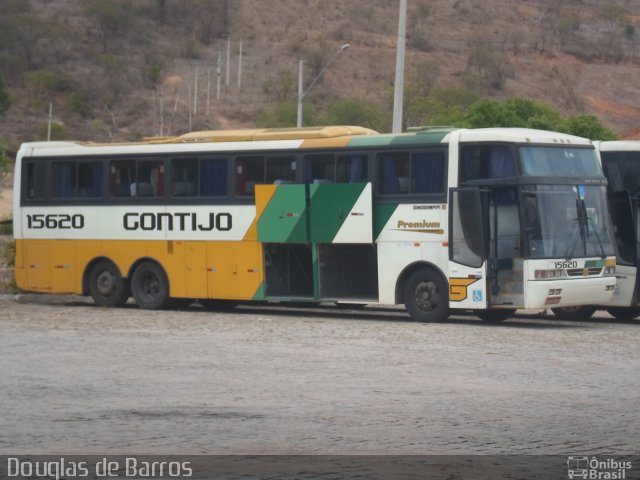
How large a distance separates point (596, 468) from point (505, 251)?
1361 centimetres

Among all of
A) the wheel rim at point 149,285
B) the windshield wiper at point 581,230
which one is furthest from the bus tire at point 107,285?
the windshield wiper at point 581,230

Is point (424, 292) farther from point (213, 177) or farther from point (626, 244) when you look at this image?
point (213, 177)

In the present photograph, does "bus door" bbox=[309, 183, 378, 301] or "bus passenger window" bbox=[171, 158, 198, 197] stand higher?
"bus passenger window" bbox=[171, 158, 198, 197]

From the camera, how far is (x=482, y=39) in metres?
117

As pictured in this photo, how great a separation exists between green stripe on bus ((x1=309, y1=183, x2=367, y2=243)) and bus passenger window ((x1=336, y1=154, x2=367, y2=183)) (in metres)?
0.15

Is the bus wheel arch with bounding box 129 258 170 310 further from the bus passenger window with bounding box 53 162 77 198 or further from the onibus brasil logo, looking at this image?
the onibus brasil logo

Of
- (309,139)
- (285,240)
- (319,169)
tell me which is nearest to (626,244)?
(319,169)

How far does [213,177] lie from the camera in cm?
2619

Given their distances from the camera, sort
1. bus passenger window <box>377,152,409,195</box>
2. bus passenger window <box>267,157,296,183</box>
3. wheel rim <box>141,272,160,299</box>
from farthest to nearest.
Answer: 1. wheel rim <box>141,272,160,299</box>
2. bus passenger window <box>267,157,296,183</box>
3. bus passenger window <box>377,152,409,195</box>

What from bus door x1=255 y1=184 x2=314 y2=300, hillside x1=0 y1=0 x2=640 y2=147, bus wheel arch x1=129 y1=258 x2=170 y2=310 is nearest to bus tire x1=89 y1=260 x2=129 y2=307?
bus wheel arch x1=129 y1=258 x2=170 y2=310

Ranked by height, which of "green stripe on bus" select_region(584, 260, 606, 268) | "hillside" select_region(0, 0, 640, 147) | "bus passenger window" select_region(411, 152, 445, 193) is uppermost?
"hillside" select_region(0, 0, 640, 147)

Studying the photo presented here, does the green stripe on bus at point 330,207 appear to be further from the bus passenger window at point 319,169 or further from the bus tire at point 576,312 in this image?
the bus tire at point 576,312

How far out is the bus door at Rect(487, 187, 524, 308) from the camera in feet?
74.6

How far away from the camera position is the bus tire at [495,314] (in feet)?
80.4
